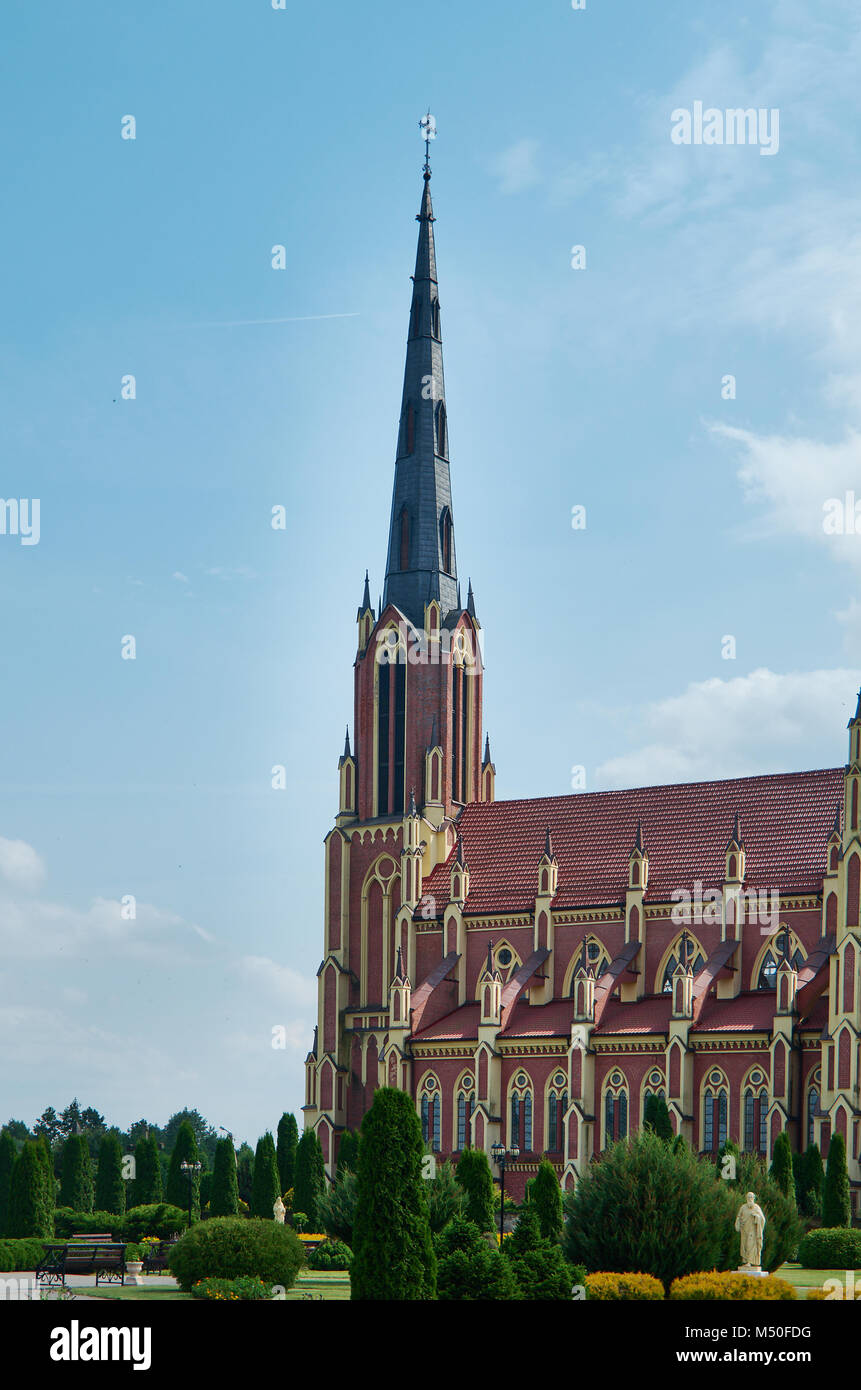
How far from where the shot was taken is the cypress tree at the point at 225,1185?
68188 mm

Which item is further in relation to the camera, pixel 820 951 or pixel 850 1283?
pixel 820 951

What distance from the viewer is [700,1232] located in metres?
37.7

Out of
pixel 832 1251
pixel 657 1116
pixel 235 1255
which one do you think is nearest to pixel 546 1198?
pixel 832 1251

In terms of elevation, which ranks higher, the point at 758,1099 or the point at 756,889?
the point at 756,889

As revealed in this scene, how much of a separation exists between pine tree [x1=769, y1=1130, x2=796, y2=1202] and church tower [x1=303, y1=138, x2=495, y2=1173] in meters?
19.7

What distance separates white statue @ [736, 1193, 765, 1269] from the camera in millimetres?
37125

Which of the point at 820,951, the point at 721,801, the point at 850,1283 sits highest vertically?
the point at 721,801
